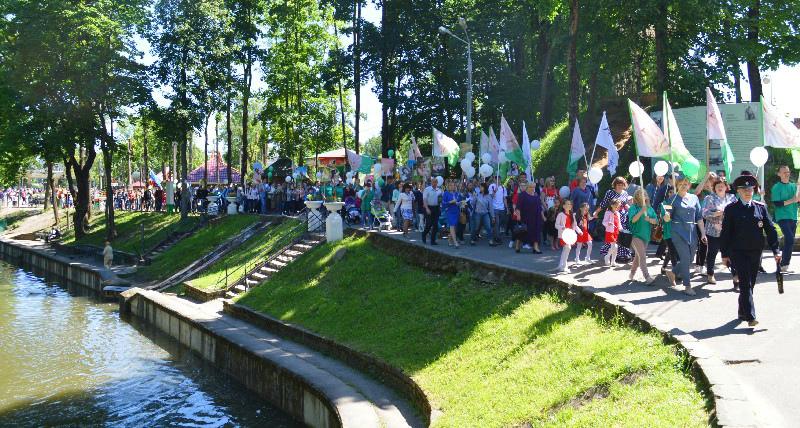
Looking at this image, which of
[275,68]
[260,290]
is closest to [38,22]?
[275,68]

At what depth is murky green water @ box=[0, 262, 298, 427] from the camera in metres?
15.7

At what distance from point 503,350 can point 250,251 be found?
19287 millimetres

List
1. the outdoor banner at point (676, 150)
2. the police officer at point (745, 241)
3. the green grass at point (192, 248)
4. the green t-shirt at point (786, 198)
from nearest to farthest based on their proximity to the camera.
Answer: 1. the police officer at point (745, 241)
2. the green t-shirt at point (786, 198)
3. the outdoor banner at point (676, 150)
4. the green grass at point (192, 248)

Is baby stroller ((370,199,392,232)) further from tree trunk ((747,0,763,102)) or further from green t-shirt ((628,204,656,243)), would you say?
tree trunk ((747,0,763,102))

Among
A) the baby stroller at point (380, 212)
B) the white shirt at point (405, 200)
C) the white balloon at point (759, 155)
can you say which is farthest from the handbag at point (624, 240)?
the baby stroller at point (380, 212)

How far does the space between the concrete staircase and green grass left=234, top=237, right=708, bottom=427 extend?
4.85 m

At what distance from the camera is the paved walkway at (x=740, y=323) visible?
24.8ft

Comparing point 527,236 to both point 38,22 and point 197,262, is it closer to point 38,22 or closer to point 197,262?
point 197,262

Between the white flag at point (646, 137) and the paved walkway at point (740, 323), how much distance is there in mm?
2216

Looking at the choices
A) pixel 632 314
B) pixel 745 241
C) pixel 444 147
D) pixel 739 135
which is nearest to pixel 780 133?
pixel 745 241

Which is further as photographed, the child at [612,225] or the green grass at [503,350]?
the child at [612,225]

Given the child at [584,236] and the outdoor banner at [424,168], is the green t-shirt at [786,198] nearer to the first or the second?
the child at [584,236]

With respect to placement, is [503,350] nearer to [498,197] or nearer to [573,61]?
[498,197]

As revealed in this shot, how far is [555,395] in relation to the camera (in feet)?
29.6
